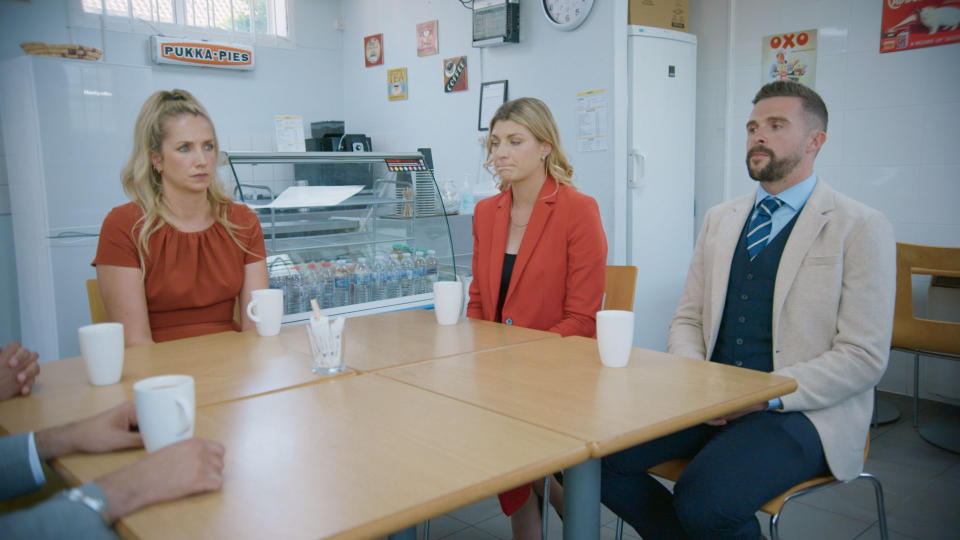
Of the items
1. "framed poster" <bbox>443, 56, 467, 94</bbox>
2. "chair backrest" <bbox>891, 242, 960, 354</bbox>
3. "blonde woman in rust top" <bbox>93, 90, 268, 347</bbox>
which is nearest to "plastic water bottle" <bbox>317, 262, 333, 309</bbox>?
"blonde woman in rust top" <bbox>93, 90, 268, 347</bbox>

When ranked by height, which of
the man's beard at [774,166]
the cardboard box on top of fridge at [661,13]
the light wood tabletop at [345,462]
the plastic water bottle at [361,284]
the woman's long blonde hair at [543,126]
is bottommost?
the plastic water bottle at [361,284]

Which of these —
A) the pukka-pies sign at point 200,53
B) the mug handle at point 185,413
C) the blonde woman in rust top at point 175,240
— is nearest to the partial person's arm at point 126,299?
the blonde woman in rust top at point 175,240

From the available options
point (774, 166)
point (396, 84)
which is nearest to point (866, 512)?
point (774, 166)

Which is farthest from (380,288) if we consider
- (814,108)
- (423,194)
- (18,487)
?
(18,487)

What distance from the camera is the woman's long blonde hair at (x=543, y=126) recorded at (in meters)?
2.50

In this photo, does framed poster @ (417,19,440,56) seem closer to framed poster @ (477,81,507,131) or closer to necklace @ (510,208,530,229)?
framed poster @ (477,81,507,131)

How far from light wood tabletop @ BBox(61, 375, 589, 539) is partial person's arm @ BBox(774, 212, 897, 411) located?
2.84ft

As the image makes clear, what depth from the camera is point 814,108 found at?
6.57ft

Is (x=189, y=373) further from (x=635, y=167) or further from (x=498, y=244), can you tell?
(x=635, y=167)

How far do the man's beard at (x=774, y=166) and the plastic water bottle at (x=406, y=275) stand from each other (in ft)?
5.48

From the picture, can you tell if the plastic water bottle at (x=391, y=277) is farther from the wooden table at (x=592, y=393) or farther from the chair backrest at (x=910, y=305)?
the chair backrest at (x=910, y=305)

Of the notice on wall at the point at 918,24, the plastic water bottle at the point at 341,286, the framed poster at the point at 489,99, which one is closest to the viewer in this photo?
the plastic water bottle at the point at 341,286

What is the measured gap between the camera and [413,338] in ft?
6.35

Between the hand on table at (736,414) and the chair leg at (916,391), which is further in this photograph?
the chair leg at (916,391)
